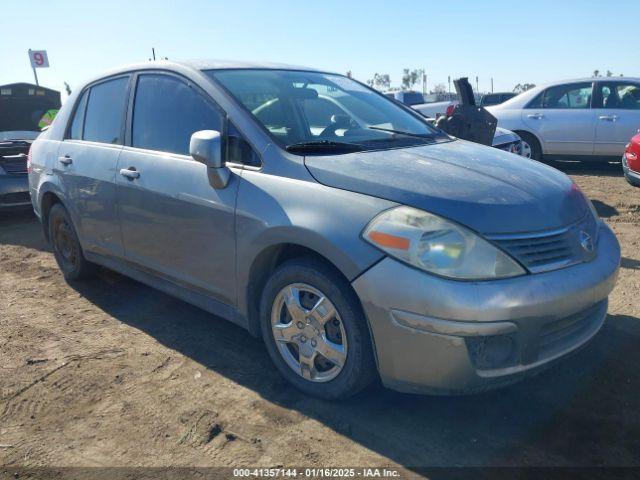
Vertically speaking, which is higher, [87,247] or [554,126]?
[554,126]

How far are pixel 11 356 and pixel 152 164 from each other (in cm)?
150

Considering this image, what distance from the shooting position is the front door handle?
11.7 ft

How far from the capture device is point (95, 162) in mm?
3998

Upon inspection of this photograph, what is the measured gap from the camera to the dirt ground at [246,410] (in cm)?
244

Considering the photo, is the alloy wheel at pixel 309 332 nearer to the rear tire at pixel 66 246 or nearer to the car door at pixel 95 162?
the car door at pixel 95 162

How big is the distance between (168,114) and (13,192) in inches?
177

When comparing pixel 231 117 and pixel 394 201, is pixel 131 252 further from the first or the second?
pixel 394 201

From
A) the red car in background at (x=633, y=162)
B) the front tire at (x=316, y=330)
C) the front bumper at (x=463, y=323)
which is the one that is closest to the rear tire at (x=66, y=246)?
the front tire at (x=316, y=330)

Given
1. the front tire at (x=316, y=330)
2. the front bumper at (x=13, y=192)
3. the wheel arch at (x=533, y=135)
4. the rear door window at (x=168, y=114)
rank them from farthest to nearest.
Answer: the wheel arch at (x=533, y=135)
the front bumper at (x=13, y=192)
the rear door window at (x=168, y=114)
the front tire at (x=316, y=330)

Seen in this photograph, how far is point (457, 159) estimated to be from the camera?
10.0ft

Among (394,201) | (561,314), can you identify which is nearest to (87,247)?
(394,201)

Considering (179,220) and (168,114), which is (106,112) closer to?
(168,114)

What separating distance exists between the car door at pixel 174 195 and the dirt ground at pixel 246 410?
50 cm

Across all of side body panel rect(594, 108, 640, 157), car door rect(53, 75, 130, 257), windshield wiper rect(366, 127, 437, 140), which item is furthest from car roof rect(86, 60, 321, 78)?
side body panel rect(594, 108, 640, 157)
